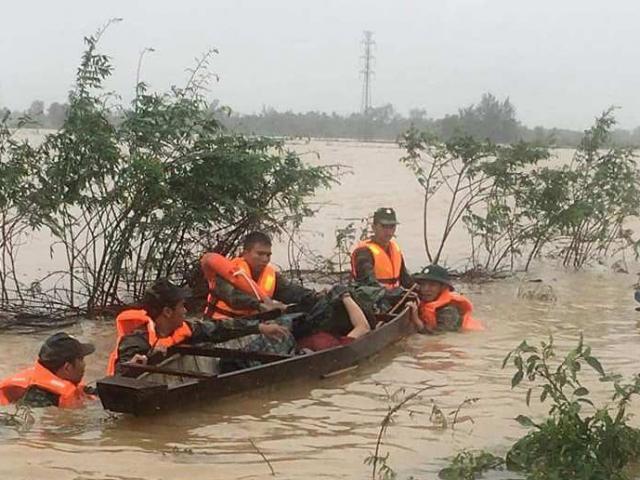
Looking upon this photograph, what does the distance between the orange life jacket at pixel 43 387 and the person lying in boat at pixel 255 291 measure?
7.29 ft

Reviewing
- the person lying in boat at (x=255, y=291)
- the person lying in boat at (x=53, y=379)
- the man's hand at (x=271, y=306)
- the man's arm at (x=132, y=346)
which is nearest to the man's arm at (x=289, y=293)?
the person lying in boat at (x=255, y=291)

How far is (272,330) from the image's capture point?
28.0ft

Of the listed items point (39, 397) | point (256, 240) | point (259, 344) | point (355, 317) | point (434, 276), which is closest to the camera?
point (39, 397)

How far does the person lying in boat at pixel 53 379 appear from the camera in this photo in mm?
7152

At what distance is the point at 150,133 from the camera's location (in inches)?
438

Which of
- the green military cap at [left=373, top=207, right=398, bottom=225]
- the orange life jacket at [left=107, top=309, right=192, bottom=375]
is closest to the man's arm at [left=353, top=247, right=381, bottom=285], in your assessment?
the green military cap at [left=373, top=207, right=398, bottom=225]

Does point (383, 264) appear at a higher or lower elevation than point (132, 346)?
higher

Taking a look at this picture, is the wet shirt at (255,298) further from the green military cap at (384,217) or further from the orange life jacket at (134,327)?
the green military cap at (384,217)

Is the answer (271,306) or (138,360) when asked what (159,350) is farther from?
(271,306)

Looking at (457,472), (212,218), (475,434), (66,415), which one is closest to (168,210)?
(212,218)

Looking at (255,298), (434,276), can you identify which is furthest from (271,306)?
(434,276)

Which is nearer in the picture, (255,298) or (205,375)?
(205,375)

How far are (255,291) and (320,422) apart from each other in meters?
2.37

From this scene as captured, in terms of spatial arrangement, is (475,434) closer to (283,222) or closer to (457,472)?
(457,472)
